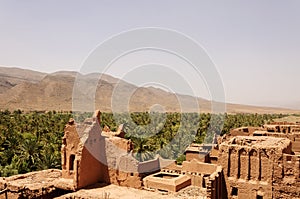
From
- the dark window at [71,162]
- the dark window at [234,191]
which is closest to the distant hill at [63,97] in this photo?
the dark window at [71,162]

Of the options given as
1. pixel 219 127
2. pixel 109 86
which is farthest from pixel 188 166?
pixel 109 86

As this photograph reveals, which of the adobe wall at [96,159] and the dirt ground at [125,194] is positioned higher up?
the adobe wall at [96,159]

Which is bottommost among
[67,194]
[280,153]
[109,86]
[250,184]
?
[67,194]

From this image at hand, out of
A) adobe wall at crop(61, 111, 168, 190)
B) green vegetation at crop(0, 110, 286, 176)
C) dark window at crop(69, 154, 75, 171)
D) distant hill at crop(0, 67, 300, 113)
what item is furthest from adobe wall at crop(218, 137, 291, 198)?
distant hill at crop(0, 67, 300, 113)

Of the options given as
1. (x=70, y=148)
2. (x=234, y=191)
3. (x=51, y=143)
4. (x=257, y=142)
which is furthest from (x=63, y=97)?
(x=234, y=191)

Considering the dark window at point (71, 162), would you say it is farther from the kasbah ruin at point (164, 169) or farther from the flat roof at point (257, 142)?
the flat roof at point (257, 142)

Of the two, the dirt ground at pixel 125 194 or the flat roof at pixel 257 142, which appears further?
the dirt ground at pixel 125 194

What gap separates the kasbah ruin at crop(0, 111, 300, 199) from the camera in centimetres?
1551

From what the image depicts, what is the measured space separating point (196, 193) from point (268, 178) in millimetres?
6227

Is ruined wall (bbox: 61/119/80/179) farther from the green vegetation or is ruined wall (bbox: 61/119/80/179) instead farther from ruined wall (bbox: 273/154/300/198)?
ruined wall (bbox: 273/154/300/198)

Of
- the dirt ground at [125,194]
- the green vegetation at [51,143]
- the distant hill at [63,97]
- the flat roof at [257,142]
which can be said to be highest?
the distant hill at [63,97]

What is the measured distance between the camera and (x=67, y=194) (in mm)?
20812

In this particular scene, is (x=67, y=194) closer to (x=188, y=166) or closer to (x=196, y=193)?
(x=196, y=193)

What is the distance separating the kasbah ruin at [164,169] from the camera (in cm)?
1551
